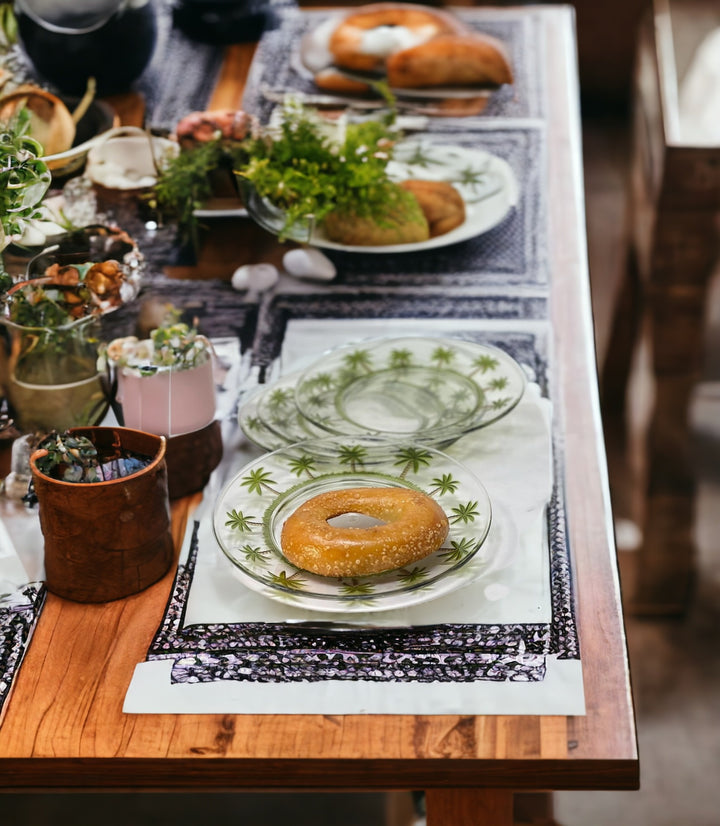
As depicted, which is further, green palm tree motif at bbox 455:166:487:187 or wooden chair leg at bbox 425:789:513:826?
green palm tree motif at bbox 455:166:487:187

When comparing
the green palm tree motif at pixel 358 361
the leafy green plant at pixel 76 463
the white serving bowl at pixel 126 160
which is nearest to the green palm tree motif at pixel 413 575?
the leafy green plant at pixel 76 463

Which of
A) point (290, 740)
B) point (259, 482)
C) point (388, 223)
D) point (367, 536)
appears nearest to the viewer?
point (290, 740)

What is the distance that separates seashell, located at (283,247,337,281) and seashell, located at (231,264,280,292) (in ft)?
0.08

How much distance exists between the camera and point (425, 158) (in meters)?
1.52

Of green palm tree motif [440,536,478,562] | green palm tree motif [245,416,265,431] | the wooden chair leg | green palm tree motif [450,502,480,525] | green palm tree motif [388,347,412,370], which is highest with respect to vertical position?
green palm tree motif [440,536,478,562]

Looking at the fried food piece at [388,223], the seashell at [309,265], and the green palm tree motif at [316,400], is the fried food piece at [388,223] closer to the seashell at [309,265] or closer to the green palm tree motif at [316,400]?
the seashell at [309,265]

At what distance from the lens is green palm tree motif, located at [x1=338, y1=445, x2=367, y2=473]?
101cm

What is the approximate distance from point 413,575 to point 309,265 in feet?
1.81

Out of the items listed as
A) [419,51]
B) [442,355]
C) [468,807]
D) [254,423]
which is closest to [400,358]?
[442,355]

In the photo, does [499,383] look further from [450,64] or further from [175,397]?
[450,64]

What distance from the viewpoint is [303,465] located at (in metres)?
1.00

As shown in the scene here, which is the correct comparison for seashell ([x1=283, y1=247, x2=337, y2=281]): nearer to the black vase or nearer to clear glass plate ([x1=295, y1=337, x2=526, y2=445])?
clear glass plate ([x1=295, y1=337, x2=526, y2=445])

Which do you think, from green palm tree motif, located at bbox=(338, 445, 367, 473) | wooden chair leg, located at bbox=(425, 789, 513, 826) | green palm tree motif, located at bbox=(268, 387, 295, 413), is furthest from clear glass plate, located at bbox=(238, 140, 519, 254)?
wooden chair leg, located at bbox=(425, 789, 513, 826)

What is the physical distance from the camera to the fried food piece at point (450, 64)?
1691 mm
